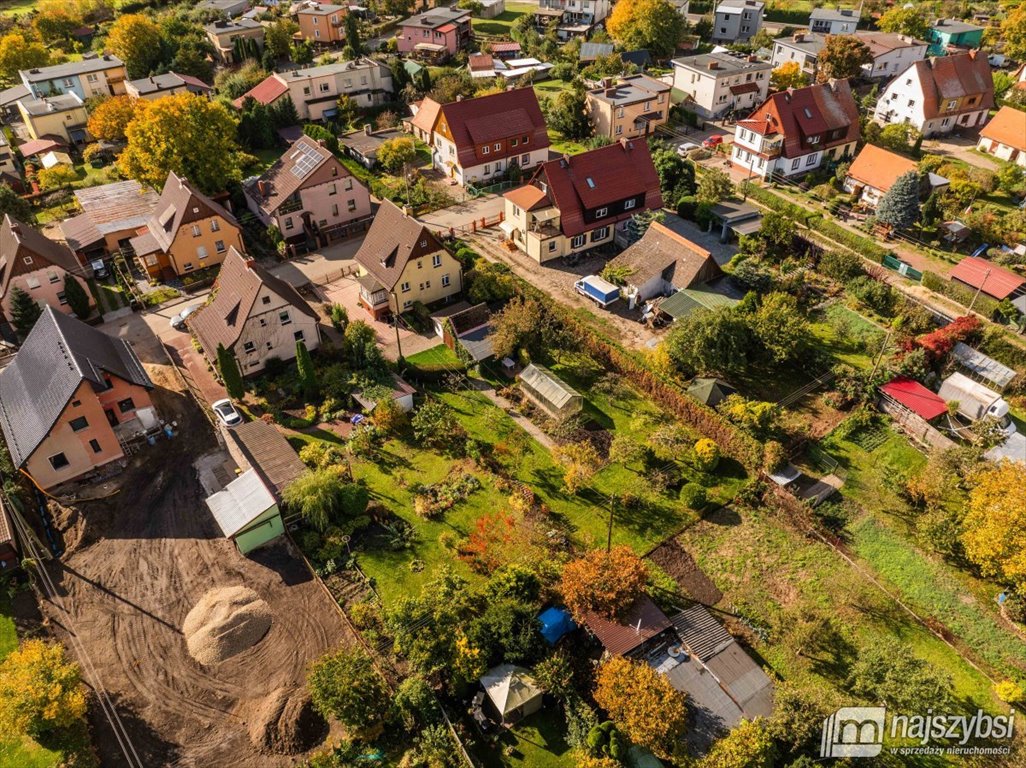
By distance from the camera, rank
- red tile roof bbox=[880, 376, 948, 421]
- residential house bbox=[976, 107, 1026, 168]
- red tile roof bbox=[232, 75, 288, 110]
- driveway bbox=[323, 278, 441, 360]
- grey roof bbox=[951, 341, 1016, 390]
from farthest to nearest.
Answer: red tile roof bbox=[232, 75, 288, 110], residential house bbox=[976, 107, 1026, 168], driveway bbox=[323, 278, 441, 360], grey roof bbox=[951, 341, 1016, 390], red tile roof bbox=[880, 376, 948, 421]

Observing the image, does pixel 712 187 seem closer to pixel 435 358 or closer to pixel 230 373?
pixel 435 358

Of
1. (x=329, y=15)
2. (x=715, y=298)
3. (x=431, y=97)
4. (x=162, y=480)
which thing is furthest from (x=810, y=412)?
(x=329, y=15)

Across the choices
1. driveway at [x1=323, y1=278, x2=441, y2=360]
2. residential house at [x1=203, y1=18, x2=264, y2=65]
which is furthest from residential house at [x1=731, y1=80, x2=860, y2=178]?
residential house at [x1=203, y1=18, x2=264, y2=65]

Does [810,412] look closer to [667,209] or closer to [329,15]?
[667,209]

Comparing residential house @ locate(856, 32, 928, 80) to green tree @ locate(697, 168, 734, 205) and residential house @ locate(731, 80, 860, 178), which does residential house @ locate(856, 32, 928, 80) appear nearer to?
residential house @ locate(731, 80, 860, 178)

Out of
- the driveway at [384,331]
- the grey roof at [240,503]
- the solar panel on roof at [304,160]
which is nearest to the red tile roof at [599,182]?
the driveway at [384,331]

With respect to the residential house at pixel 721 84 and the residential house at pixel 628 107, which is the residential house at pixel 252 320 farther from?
the residential house at pixel 721 84
